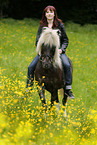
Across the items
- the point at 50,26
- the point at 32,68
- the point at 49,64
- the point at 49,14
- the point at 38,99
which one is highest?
the point at 49,14

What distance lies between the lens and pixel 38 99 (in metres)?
6.05

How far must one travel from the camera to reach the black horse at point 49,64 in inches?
177

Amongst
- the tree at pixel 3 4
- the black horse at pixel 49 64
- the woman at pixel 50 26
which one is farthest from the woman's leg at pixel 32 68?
the tree at pixel 3 4

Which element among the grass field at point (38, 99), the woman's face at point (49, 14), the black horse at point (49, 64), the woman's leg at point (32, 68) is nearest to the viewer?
the grass field at point (38, 99)

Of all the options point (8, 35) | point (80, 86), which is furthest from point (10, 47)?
point (80, 86)

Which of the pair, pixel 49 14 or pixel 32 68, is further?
pixel 32 68

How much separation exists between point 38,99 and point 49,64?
1770 mm

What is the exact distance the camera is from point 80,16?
26.2 metres

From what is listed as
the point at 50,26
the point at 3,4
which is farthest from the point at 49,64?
the point at 3,4

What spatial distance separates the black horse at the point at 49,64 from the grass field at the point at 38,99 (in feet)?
1.34

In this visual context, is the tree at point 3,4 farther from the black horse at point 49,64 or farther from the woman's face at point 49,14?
the black horse at point 49,64

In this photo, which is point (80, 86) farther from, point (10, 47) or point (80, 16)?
point (80, 16)

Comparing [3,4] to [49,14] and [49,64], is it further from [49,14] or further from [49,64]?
[49,64]

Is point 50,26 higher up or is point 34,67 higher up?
point 50,26
